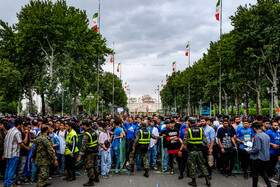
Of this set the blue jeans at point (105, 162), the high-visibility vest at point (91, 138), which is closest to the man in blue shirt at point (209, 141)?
the blue jeans at point (105, 162)

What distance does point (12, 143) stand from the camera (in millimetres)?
6781

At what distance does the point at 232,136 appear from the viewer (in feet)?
27.3

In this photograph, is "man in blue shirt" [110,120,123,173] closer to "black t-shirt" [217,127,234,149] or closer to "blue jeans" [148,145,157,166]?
"blue jeans" [148,145,157,166]

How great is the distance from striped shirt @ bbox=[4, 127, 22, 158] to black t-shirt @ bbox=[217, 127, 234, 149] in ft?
21.4

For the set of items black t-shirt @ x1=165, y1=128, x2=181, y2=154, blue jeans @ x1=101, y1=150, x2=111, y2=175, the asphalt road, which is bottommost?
the asphalt road

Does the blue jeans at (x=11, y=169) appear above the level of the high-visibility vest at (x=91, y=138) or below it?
below

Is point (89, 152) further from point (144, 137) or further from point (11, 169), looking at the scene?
point (11, 169)

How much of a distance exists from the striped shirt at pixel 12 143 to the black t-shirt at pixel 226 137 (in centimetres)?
652

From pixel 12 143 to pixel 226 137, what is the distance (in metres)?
6.84

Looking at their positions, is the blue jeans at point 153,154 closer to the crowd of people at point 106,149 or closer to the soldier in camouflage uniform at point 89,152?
the crowd of people at point 106,149

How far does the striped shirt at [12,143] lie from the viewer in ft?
22.2

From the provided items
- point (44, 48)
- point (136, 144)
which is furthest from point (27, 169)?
point (44, 48)

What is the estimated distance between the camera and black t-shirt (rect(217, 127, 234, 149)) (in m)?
8.25

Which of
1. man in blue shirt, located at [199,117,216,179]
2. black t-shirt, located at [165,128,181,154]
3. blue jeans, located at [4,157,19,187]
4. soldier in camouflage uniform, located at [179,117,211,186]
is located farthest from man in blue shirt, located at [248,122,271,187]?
blue jeans, located at [4,157,19,187]
